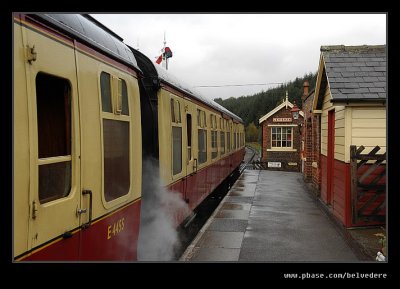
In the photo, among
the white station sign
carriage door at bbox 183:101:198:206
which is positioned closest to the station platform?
carriage door at bbox 183:101:198:206

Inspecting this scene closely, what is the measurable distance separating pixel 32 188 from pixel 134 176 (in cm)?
193

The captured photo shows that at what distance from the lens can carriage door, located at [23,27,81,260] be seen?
2459 millimetres

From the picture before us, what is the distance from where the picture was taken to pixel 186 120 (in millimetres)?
7207

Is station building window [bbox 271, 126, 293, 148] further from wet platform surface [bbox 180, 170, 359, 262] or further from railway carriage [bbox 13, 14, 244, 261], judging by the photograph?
railway carriage [bbox 13, 14, 244, 261]

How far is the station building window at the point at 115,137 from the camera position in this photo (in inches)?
141

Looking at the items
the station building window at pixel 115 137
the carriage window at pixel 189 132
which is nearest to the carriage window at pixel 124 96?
the station building window at pixel 115 137

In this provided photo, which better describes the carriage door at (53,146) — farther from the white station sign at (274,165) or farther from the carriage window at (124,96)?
the white station sign at (274,165)

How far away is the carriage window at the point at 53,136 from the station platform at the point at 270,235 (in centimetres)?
381

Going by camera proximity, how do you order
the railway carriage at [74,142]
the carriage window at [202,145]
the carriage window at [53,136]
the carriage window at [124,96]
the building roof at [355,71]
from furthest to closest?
1. the carriage window at [202,145]
2. the building roof at [355,71]
3. the carriage window at [124,96]
4. the carriage window at [53,136]
5. the railway carriage at [74,142]

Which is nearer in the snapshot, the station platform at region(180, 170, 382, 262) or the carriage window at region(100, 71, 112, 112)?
the carriage window at region(100, 71, 112, 112)

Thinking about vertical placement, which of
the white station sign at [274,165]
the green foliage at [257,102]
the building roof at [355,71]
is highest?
the green foliage at [257,102]

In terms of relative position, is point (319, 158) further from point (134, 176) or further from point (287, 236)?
point (134, 176)

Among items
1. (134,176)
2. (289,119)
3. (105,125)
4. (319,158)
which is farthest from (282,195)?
(289,119)

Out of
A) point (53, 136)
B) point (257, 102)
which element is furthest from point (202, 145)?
point (257, 102)
